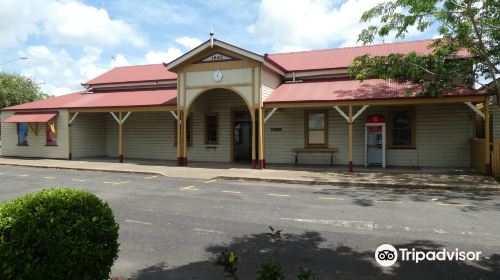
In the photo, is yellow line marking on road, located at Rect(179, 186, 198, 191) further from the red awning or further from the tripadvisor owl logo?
the red awning

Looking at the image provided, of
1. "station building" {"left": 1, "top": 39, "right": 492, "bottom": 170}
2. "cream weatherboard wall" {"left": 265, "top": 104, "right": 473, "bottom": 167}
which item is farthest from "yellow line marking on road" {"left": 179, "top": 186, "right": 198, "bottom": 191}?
"cream weatherboard wall" {"left": 265, "top": 104, "right": 473, "bottom": 167}

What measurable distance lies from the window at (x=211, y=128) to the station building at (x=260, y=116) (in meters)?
0.05

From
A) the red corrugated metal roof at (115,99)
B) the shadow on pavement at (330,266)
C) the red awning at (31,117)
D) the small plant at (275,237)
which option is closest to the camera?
the small plant at (275,237)

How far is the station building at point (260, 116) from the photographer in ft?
51.4

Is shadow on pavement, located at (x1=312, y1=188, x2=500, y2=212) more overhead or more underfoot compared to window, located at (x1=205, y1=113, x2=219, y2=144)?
more underfoot

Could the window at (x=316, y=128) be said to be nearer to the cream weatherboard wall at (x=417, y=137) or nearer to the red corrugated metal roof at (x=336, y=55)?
the cream weatherboard wall at (x=417, y=137)

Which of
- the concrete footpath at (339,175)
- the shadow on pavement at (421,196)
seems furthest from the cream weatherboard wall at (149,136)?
the shadow on pavement at (421,196)

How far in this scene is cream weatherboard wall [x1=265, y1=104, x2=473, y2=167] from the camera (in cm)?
1566

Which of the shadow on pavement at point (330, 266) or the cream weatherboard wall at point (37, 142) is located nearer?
the shadow on pavement at point (330, 266)

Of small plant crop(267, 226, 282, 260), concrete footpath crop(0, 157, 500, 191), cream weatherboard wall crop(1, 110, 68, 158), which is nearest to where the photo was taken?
small plant crop(267, 226, 282, 260)

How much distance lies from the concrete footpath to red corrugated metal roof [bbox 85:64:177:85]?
6.95 metres

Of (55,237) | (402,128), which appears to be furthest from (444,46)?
(55,237)

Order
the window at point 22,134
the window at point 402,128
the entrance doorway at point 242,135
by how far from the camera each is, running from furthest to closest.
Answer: the window at point 22,134, the entrance doorway at point 242,135, the window at point 402,128

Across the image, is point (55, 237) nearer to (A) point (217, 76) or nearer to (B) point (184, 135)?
(A) point (217, 76)
